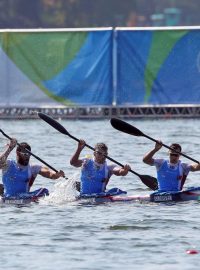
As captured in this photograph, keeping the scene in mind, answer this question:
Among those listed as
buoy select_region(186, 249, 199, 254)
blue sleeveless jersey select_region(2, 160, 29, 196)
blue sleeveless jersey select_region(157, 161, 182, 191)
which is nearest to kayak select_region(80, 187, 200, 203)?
blue sleeveless jersey select_region(157, 161, 182, 191)

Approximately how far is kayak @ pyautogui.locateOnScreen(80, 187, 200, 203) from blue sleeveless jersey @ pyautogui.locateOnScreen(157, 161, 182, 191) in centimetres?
33

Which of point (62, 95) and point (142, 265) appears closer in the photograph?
point (142, 265)

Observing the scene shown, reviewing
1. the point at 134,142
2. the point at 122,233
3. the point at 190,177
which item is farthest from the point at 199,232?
the point at 134,142

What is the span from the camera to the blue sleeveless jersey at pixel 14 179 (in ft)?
89.1

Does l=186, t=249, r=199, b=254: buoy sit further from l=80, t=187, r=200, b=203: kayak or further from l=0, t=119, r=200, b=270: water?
l=80, t=187, r=200, b=203: kayak

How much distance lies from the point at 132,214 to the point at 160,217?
67 cm

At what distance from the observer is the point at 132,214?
85.4 feet

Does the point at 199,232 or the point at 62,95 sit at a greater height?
the point at 62,95

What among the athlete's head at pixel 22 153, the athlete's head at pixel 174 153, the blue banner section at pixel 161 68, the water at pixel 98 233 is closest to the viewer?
the water at pixel 98 233

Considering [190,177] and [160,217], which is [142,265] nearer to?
[160,217]

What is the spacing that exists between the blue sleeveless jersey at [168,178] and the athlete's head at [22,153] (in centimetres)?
266

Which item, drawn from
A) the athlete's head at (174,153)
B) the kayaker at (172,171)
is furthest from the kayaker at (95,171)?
the athlete's head at (174,153)

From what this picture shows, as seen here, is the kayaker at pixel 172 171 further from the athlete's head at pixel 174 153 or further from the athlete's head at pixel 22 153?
the athlete's head at pixel 22 153

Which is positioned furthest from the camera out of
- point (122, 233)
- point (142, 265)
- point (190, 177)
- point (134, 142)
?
point (134, 142)
